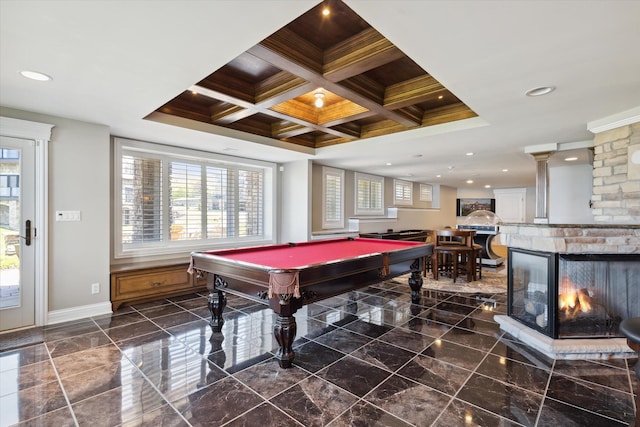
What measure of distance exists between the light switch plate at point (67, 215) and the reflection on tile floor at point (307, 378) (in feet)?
3.97

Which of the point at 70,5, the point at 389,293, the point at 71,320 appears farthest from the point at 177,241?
the point at 70,5

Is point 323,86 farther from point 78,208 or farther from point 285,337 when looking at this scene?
point 78,208

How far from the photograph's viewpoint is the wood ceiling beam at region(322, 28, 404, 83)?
2.26 meters

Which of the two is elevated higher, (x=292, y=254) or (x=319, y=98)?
(x=319, y=98)

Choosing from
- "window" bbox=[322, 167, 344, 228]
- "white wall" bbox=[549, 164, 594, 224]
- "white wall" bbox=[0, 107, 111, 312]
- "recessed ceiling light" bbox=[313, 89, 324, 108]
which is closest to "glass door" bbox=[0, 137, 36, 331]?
"white wall" bbox=[0, 107, 111, 312]

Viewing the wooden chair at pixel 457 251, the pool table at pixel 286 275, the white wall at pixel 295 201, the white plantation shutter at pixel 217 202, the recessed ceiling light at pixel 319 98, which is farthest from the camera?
the white wall at pixel 295 201

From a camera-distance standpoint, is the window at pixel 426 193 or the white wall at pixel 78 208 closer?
the white wall at pixel 78 208

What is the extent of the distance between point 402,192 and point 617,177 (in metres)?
6.21

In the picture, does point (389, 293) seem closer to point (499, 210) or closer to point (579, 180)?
point (579, 180)

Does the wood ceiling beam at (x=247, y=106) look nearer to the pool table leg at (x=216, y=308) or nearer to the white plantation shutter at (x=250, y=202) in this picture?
the pool table leg at (x=216, y=308)

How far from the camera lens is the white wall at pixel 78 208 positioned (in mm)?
3443

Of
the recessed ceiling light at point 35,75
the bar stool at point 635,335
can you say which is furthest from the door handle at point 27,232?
the bar stool at point 635,335

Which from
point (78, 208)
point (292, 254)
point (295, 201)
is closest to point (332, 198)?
point (295, 201)

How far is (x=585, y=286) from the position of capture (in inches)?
115
